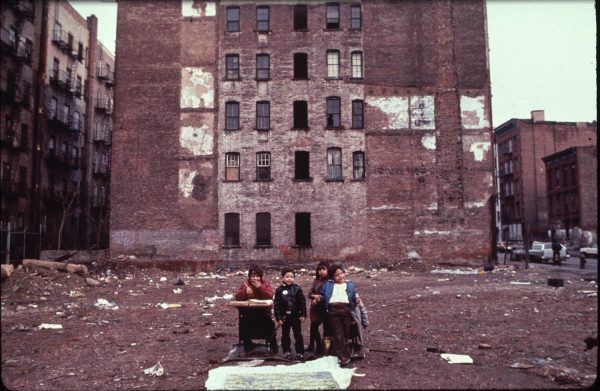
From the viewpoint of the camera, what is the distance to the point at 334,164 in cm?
2797

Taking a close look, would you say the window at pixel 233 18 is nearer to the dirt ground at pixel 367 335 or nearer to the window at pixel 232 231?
the window at pixel 232 231

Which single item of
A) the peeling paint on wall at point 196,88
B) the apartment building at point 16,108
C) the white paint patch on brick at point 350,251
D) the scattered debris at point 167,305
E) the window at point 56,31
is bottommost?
the scattered debris at point 167,305

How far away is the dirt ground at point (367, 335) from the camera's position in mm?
6277

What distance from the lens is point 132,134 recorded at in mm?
27750

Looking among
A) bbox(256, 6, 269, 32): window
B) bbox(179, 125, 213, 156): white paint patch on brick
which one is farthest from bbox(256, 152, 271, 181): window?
bbox(256, 6, 269, 32): window

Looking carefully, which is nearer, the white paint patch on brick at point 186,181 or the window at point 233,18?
the white paint patch on brick at point 186,181

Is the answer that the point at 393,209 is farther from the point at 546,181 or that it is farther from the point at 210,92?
the point at 546,181

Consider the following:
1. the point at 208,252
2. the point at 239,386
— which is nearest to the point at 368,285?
the point at 208,252

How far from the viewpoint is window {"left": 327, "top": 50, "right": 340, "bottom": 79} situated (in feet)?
93.6

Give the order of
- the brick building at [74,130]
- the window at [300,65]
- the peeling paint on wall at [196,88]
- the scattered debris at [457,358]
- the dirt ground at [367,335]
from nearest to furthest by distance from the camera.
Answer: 1. the dirt ground at [367,335]
2. the scattered debris at [457,358]
3. the peeling paint on wall at [196,88]
4. the window at [300,65]
5. the brick building at [74,130]

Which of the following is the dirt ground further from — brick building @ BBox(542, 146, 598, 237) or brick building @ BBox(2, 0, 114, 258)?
brick building @ BBox(542, 146, 598, 237)

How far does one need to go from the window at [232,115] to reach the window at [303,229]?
640 cm

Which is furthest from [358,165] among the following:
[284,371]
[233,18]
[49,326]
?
[284,371]

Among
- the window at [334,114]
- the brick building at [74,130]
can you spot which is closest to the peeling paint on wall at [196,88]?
the window at [334,114]
